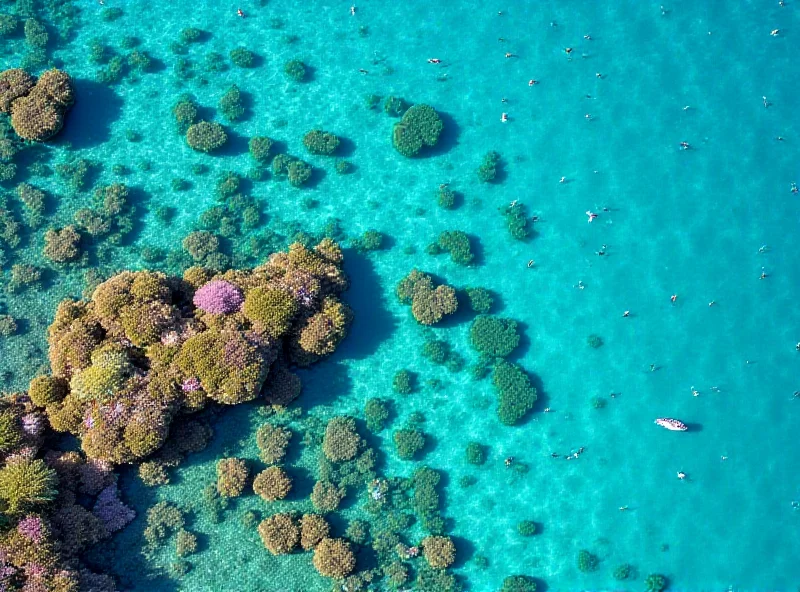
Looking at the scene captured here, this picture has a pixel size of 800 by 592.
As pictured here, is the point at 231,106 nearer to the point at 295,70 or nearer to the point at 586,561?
the point at 295,70

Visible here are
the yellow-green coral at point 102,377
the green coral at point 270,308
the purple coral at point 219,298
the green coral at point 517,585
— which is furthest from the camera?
the green coral at point 517,585

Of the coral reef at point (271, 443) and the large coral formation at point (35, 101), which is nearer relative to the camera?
the large coral formation at point (35, 101)

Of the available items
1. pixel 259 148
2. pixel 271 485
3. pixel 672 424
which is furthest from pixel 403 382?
pixel 672 424

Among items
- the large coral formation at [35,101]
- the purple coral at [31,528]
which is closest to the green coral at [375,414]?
the purple coral at [31,528]

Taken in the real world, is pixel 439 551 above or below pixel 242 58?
below

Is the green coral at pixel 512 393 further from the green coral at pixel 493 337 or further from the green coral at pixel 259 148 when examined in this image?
the green coral at pixel 259 148

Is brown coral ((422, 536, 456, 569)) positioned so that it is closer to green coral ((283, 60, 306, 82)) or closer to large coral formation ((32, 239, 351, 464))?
large coral formation ((32, 239, 351, 464))

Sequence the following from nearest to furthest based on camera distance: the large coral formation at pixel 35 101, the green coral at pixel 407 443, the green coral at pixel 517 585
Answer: the large coral formation at pixel 35 101 < the green coral at pixel 517 585 < the green coral at pixel 407 443
